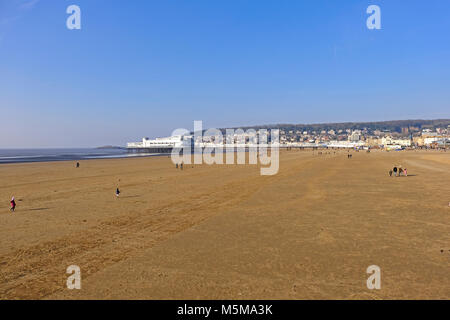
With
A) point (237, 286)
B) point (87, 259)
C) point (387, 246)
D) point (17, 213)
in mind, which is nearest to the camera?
point (237, 286)

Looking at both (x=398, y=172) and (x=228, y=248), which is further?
(x=398, y=172)

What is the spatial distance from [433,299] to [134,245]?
7.37 meters

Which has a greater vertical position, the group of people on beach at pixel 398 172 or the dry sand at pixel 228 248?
the group of people on beach at pixel 398 172

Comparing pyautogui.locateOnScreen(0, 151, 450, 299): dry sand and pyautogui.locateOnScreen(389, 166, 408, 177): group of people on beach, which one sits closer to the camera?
pyautogui.locateOnScreen(0, 151, 450, 299): dry sand

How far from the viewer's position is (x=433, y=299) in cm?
537

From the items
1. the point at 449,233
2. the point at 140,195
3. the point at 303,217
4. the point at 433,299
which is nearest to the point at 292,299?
the point at 433,299

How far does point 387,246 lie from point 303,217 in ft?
12.5

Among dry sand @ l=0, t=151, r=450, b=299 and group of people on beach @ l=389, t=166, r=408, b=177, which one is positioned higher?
group of people on beach @ l=389, t=166, r=408, b=177

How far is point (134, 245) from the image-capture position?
8.41m

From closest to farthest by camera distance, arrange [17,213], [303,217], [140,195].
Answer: [303,217] → [17,213] → [140,195]

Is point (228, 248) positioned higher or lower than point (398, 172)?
lower

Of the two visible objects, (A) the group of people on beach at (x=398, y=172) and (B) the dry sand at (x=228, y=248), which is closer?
(B) the dry sand at (x=228, y=248)
